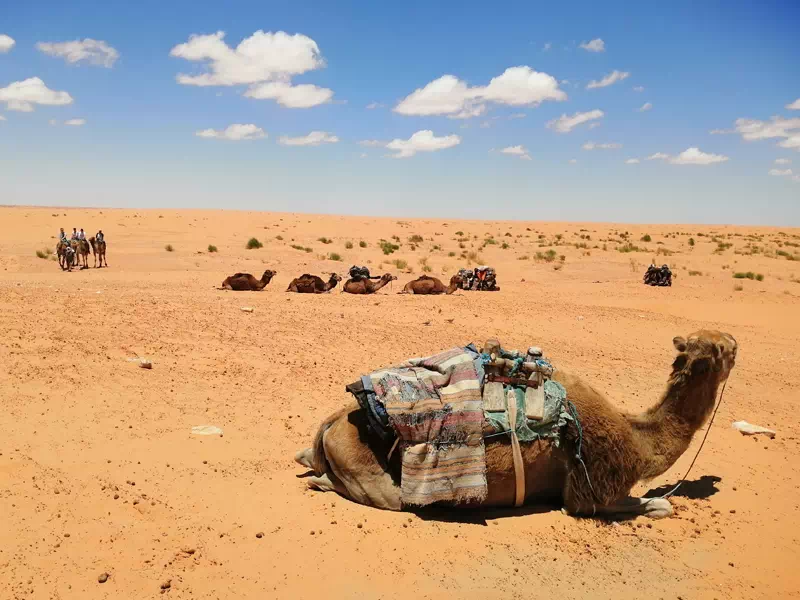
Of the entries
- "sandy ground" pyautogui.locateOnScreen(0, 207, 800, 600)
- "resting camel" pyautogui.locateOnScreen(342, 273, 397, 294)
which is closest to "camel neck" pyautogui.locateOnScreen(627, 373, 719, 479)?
"sandy ground" pyautogui.locateOnScreen(0, 207, 800, 600)

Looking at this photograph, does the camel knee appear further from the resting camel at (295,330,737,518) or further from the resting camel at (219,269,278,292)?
the resting camel at (219,269,278,292)

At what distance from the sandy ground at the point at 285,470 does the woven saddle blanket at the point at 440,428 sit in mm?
426

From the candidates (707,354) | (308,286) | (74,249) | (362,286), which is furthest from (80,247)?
(707,354)

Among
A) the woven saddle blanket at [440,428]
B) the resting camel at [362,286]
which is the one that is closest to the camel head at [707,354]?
the woven saddle blanket at [440,428]

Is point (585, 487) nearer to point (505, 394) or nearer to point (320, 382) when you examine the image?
point (505, 394)

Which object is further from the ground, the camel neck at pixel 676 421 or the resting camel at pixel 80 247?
the resting camel at pixel 80 247

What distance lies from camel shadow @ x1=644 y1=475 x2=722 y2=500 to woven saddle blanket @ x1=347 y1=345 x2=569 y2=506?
1862mm

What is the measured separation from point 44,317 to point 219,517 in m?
7.81

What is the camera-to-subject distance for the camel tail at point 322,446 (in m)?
6.23

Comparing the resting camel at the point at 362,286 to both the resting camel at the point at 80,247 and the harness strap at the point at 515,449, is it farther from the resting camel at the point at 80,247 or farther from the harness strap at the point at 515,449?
the harness strap at the point at 515,449

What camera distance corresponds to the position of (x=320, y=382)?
10.1 meters

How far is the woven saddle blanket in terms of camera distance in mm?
5633

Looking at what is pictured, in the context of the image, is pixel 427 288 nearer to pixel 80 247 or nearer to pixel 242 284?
pixel 242 284

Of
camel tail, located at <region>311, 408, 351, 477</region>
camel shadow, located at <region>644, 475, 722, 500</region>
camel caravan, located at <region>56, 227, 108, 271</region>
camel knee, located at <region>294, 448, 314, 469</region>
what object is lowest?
camel shadow, located at <region>644, 475, 722, 500</region>
